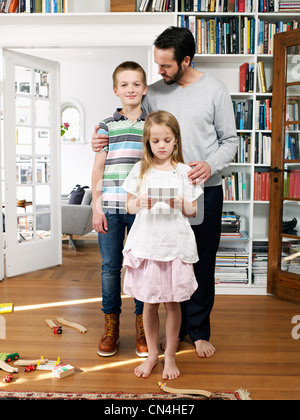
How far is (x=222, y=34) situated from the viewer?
3.57 metres

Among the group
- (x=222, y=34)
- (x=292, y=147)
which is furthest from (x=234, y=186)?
(x=222, y=34)

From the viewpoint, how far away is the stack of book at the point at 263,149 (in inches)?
144

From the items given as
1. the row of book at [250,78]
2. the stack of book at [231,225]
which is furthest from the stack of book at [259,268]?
the row of book at [250,78]

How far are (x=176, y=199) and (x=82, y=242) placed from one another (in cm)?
434

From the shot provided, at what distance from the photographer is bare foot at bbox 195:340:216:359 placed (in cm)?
239

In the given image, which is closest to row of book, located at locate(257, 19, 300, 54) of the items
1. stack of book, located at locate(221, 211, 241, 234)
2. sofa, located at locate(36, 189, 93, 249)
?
stack of book, located at locate(221, 211, 241, 234)

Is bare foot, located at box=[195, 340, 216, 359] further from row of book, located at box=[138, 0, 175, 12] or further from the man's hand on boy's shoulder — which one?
row of book, located at box=[138, 0, 175, 12]

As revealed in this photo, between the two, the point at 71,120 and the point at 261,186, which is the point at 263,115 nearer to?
the point at 261,186

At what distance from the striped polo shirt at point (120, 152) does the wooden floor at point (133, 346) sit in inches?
31.5

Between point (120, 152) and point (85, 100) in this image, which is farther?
point (85, 100)

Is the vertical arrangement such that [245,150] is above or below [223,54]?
below

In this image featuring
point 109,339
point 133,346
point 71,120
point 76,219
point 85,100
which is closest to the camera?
point 109,339

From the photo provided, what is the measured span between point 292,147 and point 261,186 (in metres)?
0.39

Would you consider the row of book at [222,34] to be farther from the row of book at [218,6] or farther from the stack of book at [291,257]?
the stack of book at [291,257]
